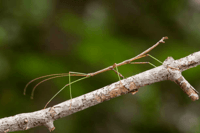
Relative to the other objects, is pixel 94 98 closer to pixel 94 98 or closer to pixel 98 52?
pixel 94 98

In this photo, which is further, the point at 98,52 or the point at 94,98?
the point at 98,52

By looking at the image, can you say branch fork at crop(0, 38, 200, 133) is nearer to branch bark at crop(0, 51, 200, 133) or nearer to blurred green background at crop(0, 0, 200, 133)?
branch bark at crop(0, 51, 200, 133)

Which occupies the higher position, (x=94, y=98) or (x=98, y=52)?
(x=98, y=52)

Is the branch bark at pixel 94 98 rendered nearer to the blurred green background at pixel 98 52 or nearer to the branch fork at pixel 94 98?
the branch fork at pixel 94 98

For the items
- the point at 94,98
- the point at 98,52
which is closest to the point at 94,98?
the point at 94,98

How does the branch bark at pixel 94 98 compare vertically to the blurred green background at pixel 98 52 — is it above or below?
below

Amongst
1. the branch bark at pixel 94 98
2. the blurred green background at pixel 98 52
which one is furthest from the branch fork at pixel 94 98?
the blurred green background at pixel 98 52

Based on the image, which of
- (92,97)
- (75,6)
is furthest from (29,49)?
(92,97)

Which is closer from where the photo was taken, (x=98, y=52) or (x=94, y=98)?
(x=94, y=98)
